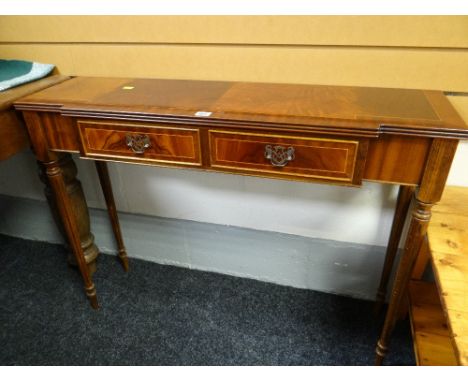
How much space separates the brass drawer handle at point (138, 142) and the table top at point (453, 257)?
780 mm

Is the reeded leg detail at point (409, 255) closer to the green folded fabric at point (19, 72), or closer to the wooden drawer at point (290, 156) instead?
the wooden drawer at point (290, 156)

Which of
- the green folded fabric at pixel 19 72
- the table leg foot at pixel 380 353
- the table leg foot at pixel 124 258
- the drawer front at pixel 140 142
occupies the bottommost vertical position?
the table leg foot at pixel 124 258

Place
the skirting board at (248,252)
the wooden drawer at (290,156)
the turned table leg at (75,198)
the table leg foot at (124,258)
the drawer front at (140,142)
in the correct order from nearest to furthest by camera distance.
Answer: the wooden drawer at (290,156), the drawer front at (140,142), the turned table leg at (75,198), the skirting board at (248,252), the table leg foot at (124,258)

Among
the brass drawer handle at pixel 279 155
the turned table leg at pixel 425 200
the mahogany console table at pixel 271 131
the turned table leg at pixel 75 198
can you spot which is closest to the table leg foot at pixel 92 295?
the turned table leg at pixel 75 198

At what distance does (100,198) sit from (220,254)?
0.60 m

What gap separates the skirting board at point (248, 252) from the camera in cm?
143

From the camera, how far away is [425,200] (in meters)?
0.84

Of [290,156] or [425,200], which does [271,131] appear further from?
[425,200]

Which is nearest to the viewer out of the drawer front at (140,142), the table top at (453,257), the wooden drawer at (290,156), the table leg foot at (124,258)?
the table top at (453,257)

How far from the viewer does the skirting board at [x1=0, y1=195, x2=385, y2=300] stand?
1426mm

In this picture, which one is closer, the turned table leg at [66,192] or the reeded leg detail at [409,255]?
the reeded leg detail at [409,255]

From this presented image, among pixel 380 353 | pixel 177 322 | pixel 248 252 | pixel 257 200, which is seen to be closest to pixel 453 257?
pixel 380 353

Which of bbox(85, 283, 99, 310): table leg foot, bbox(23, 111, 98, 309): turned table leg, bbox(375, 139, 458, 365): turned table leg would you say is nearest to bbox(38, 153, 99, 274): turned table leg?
bbox(23, 111, 98, 309): turned table leg

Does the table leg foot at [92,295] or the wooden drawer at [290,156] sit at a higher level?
the wooden drawer at [290,156]
